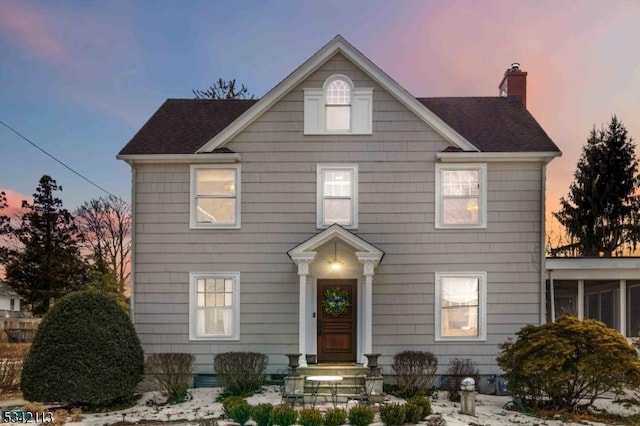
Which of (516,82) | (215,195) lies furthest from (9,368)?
(516,82)

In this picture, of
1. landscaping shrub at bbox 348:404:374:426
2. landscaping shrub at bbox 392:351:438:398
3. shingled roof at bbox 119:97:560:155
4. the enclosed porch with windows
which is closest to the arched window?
shingled roof at bbox 119:97:560:155

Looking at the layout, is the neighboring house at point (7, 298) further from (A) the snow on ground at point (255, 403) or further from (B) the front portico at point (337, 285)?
(B) the front portico at point (337, 285)

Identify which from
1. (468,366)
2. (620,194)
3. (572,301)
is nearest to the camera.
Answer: (468,366)

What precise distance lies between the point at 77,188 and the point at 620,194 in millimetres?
31224

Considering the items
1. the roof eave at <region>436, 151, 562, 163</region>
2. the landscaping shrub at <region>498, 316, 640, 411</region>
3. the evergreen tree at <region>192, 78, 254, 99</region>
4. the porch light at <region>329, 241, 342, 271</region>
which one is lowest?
the landscaping shrub at <region>498, 316, 640, 411</region>

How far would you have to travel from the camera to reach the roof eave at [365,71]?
45.1 ft

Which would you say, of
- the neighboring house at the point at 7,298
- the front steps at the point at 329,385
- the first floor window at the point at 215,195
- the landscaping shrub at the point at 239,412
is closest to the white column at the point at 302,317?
the front steps at the point at 329,385

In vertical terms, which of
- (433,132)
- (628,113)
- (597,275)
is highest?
(628,113)

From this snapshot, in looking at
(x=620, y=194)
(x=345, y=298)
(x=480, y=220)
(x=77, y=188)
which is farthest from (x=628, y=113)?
(x=77, y=188)

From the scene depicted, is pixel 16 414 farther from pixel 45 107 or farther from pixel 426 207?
pixel 45 107

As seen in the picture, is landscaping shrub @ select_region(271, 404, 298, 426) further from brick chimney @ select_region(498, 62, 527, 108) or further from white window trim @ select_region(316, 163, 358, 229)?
brick chimney @ select_region(498, 62, 527, 108)

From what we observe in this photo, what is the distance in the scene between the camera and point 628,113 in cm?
3247

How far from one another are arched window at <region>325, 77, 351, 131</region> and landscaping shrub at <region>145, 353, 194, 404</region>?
6352mm

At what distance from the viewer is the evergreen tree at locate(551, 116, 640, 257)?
105 feet
